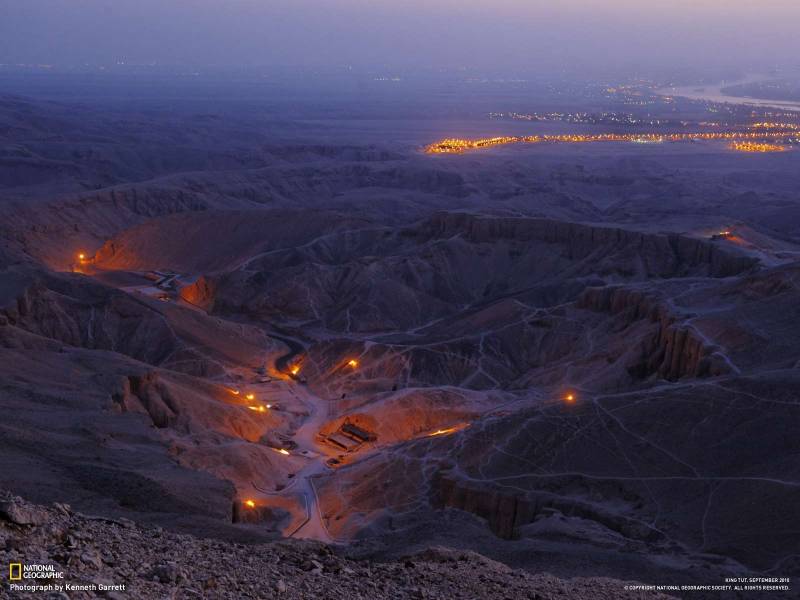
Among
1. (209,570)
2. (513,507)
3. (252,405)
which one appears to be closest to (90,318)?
(252,405)

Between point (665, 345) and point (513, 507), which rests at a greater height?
point (665, 345)

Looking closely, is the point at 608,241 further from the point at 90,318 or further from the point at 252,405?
the point at 90,318

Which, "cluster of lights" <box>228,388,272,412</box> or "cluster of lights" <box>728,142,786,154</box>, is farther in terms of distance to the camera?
"cluster of lights" <box>728,142,786,154</box>

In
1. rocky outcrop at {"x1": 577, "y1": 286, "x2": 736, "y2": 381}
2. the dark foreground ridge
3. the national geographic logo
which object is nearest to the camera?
the national geographic logo

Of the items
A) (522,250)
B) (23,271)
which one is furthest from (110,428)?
(522,250)

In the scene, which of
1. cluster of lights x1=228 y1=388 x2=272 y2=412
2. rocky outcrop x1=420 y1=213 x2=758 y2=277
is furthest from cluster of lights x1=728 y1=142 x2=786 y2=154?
cluster of lights x1=228 y1=388 x2=272 y2=412

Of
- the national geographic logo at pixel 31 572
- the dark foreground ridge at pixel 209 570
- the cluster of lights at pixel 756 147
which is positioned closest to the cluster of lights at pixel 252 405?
the dark foreground ridge at pixel 209 570

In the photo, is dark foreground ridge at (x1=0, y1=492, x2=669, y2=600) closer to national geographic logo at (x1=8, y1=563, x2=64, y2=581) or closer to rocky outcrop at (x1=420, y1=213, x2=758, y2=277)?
national geographic logo at (x1=8, y1=563, x2=64, y2=581)

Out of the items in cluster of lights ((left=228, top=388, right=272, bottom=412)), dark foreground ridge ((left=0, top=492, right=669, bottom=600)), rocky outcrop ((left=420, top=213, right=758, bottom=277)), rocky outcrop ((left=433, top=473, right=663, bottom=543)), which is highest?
dark foreground ridge ((left=0, top=492, right=669, bottom=600))

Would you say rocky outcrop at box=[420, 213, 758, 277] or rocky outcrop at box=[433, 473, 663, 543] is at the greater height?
rocky outcrop at box=[420, 213, 758, 277]

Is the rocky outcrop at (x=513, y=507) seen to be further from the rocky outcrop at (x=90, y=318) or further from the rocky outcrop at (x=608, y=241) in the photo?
A: the rocky outcrop at (x=608, y=241)
